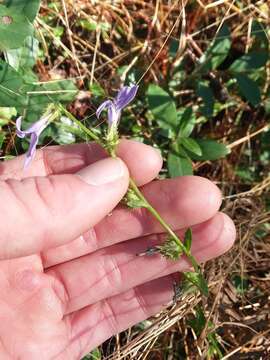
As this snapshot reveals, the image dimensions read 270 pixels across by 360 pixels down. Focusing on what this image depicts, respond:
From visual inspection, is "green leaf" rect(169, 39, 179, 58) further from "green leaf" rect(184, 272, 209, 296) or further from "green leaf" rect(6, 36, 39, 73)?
"green leaf" rect(184, 272, 209, 296)

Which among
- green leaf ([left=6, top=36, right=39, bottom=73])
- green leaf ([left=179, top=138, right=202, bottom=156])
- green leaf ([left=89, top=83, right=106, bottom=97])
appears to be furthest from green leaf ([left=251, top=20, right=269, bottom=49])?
green leaf ([left=6, top=36, right=39, bottom=73])

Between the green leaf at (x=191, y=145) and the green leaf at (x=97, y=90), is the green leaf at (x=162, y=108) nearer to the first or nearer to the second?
the green leaf at (x=191, y=145)

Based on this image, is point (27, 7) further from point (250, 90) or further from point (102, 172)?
point (250, 90)

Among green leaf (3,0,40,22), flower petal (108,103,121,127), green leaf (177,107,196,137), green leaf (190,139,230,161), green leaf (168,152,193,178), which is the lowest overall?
green leaf (168,152,193,178)

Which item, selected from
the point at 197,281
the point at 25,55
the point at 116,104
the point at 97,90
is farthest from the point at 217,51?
the point at 197,281

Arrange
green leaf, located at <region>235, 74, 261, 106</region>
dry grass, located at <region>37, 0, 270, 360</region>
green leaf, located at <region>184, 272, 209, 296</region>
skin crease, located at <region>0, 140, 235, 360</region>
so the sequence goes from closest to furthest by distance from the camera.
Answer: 1. skin crease, located at <region>0, 140, 235, 360</region>
2. green leaf, located at <region>184, 272, 209, 296</region>
3. dry grass, located at <region>37, 0, 270, 360</region>
4. green leaf, located at <region>235, 74, 261, 106</region>

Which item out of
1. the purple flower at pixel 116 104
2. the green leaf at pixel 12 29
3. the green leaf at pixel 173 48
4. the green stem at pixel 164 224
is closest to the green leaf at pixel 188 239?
the green stem at pixel 164 224
